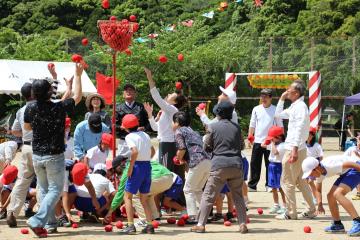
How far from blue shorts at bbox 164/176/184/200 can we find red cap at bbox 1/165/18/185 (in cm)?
214

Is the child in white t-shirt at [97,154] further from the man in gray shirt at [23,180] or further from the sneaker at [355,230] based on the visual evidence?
the sneaker at [355,230]

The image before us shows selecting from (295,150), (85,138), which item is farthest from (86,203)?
(295,150)

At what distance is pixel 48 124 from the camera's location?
375 inches

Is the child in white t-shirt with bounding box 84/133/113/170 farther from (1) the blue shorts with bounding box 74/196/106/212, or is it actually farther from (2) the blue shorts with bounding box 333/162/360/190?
(2) the blue shorts with bounding box 333/162/360/190

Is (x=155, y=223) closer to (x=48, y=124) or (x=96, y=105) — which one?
(x=48, y=124)

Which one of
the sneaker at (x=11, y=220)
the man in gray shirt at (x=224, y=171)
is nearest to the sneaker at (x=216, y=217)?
the man in gray shirt at (x=224, y=171)

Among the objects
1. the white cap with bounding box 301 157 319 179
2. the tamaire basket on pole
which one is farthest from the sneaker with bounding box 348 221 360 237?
the tamaire basket on pole

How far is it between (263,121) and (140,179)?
4.56m

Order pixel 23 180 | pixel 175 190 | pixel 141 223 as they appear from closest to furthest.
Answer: pixel 141 223, pixel 23 180, pixel 175 190

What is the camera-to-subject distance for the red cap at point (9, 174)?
417 inches

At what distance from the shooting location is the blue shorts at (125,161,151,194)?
9.80 metres

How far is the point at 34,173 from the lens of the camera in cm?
1027

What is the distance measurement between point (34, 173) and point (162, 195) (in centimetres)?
201

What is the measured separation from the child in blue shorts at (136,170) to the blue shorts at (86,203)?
97 centimetres
